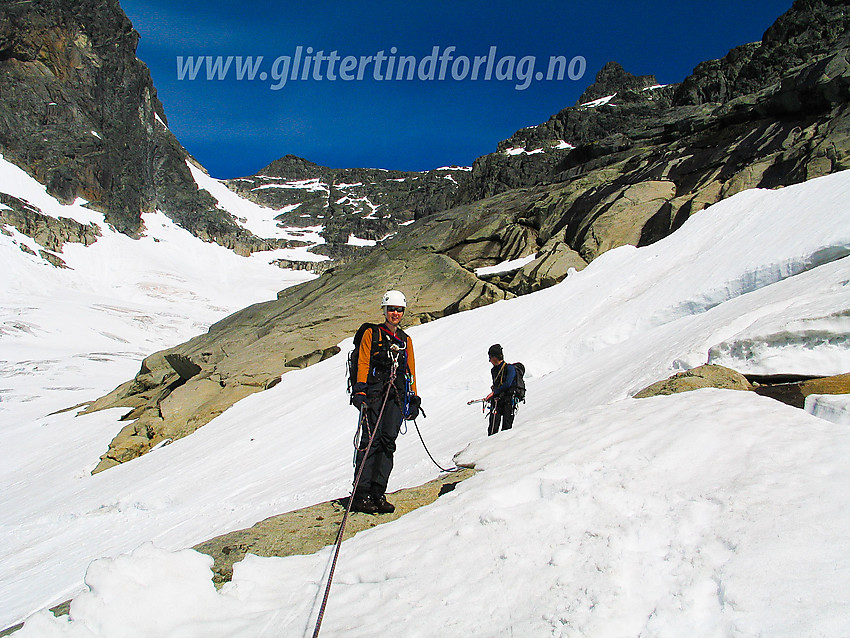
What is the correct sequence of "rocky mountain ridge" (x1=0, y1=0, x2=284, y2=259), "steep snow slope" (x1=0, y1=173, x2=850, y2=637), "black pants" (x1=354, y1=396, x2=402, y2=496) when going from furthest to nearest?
"rocky mountain ridge" (x1=0, y1=0, x2=284, y2=259)
"black pants" (x1=354, y1=396, x2=402, y2=496)
"steep snow slope" (x1=0, y1=173, x2=850, y2=637)

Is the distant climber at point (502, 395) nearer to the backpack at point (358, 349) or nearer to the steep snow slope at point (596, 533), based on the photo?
the steep snow slope at point (596, 533)

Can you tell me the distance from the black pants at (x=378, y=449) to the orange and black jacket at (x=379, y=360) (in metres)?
0.15

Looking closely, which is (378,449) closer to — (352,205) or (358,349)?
(358,349)

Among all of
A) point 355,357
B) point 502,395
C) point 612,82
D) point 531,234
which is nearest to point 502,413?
point 502,395

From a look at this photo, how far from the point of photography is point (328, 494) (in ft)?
24.6

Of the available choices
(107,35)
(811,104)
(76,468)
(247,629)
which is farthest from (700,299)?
(107,35)

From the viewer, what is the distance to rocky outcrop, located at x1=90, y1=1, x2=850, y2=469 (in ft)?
54.2

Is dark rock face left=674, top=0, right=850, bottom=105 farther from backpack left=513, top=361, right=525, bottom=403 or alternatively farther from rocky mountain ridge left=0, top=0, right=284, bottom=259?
rocky mountain ridge left=0, top=0, right=284, bottom=259

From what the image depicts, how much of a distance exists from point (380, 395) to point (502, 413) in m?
2.98

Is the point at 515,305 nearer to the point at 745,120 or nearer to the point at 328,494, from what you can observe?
the point at 328,494

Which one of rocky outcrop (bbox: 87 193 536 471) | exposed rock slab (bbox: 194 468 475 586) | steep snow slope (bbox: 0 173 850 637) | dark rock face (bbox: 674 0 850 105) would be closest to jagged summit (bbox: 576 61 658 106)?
dark rock face (bbox: 674 0 850 105)

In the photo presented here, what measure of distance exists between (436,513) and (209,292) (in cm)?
9063

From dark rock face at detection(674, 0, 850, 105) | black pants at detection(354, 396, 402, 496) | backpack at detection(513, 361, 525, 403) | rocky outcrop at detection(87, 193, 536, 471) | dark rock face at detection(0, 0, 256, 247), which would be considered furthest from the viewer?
dark rock face at detection(0, 0, 256, 247)

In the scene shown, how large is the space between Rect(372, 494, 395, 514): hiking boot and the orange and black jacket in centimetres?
99
